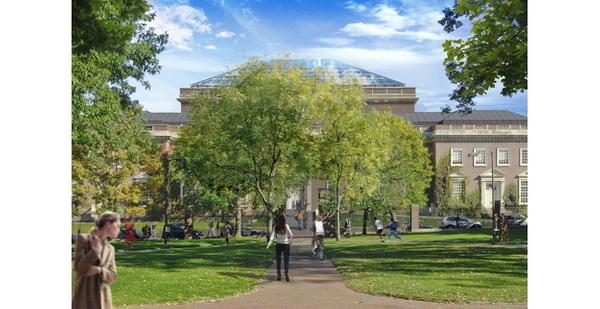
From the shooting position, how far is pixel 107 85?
15234 mm

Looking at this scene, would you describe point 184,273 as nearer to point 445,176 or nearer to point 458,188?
point 458,188

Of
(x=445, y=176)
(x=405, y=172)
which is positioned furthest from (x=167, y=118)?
(x=405, y=172)

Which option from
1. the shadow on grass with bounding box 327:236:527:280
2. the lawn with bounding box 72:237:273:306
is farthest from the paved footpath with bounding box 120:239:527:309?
the shadow on grass with bounding box 327:236:527:280

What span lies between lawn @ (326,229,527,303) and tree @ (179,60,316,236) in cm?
385

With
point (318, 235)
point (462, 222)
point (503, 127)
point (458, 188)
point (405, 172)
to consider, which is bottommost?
point (462, 222)

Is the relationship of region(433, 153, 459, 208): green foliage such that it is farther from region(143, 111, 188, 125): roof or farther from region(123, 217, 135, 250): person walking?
region(123, 217, 135, 250): person walking

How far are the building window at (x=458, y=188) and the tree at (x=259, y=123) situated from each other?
5517mm

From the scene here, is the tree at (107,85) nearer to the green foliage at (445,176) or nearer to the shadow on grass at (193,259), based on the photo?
the shadow on grass at (193,259)

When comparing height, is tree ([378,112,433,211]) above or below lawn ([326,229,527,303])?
above

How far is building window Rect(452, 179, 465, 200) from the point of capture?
67.7ft

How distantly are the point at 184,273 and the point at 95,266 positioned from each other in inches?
311

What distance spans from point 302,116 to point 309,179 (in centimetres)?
432
